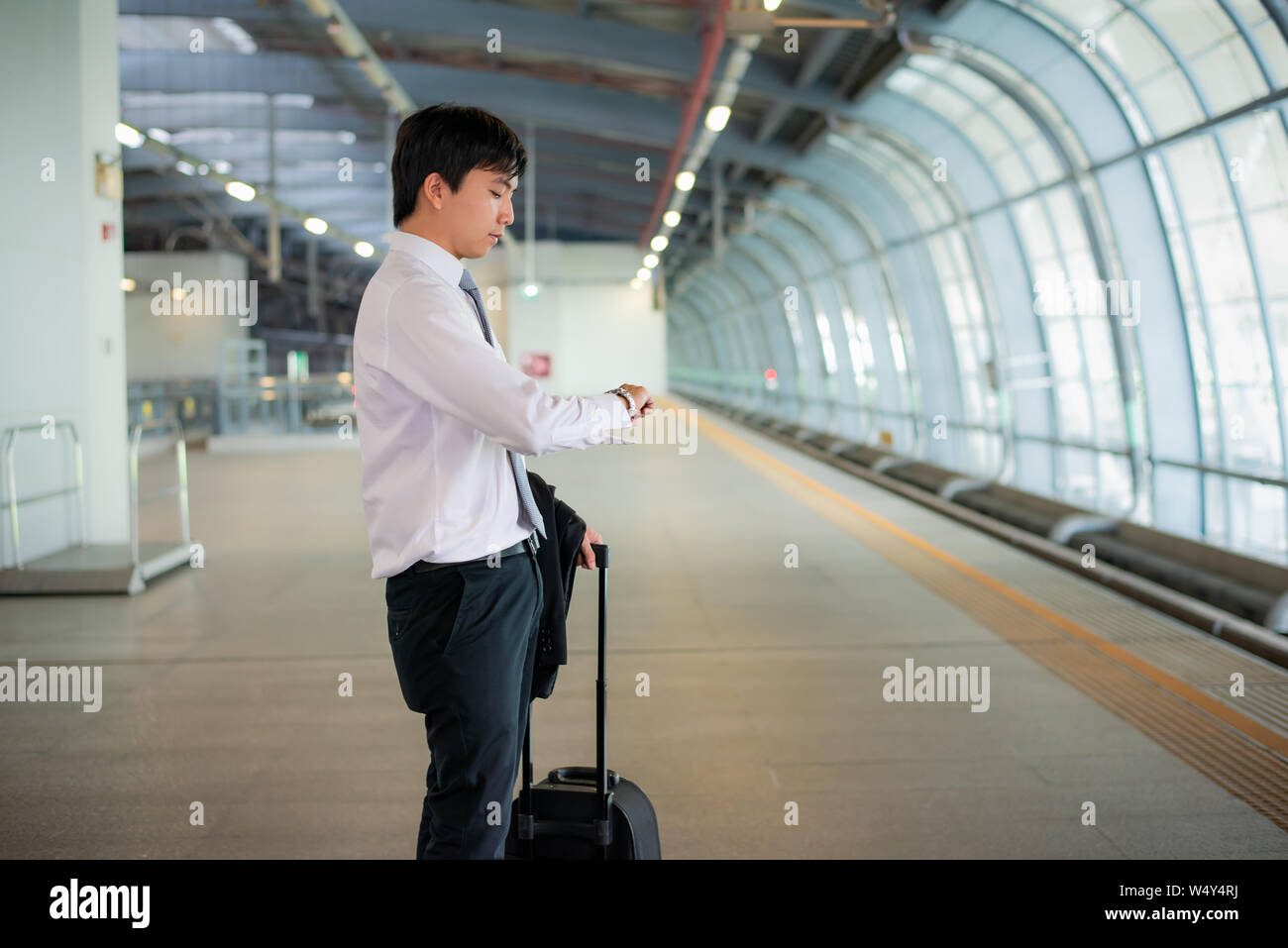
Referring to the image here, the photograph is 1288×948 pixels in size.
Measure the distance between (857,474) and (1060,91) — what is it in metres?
5.87

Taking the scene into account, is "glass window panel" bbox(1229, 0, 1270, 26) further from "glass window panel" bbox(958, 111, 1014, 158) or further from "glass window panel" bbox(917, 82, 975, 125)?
"glass window panel" bbox(958, 111, 1014, 158)

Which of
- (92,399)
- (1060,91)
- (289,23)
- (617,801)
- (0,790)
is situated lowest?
(0,790)

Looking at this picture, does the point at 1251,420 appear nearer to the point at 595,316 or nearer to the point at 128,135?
the point at 128,135

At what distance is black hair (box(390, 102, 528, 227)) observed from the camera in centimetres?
212

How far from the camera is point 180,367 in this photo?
90.0 ft

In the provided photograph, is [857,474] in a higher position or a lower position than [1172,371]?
lower

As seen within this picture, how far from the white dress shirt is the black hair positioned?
0.12m

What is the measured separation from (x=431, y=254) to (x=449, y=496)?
464 millimetres

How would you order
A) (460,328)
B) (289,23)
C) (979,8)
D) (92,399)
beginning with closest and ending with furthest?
(460,328), (92,399), (979,8), (289,23)

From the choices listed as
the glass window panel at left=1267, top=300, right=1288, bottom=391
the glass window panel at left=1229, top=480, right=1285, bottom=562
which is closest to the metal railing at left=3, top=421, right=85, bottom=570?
the glass window panel at left=1267, top=300, right=1288, bottom=391

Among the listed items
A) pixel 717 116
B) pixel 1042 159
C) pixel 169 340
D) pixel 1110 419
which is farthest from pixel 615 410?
pixel 169 340

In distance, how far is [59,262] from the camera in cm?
764
